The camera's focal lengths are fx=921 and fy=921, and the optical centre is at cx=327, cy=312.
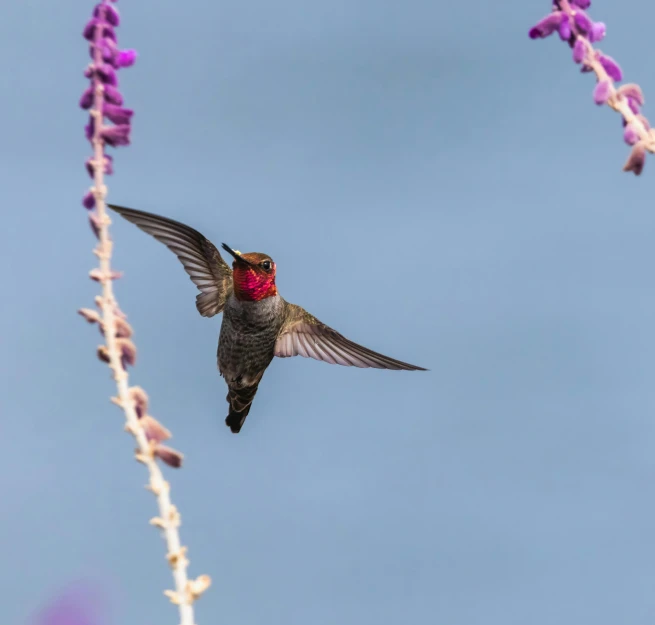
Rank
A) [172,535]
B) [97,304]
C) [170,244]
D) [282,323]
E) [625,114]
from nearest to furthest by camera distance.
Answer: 1. [172,535]
2. [97,304]
3. [625,114]
4. [170,244]
5. [282,323]

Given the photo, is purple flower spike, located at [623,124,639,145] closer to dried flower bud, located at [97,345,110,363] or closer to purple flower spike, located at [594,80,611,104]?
purple flower spike, located at [594,80,611,104]

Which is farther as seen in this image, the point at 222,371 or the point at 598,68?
the point at 222,371

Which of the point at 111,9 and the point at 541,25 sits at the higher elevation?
Result: the point at 111,9

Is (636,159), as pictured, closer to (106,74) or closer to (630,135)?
(630,135)

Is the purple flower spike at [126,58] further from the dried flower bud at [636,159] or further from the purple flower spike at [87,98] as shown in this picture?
the dried flower bud at [636,159]

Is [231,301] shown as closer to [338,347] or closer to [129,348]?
[338,347]

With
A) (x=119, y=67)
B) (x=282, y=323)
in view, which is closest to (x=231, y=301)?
(x=282, y=323)

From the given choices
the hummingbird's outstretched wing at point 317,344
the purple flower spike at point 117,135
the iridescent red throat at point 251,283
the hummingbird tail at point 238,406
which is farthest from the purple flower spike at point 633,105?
the hummingbird tail at point 238,406

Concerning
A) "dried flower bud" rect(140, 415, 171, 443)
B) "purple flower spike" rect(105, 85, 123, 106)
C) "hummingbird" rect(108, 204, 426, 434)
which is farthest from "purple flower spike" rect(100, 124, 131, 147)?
"hummingbird" rect(108, 204, 426, 434)
